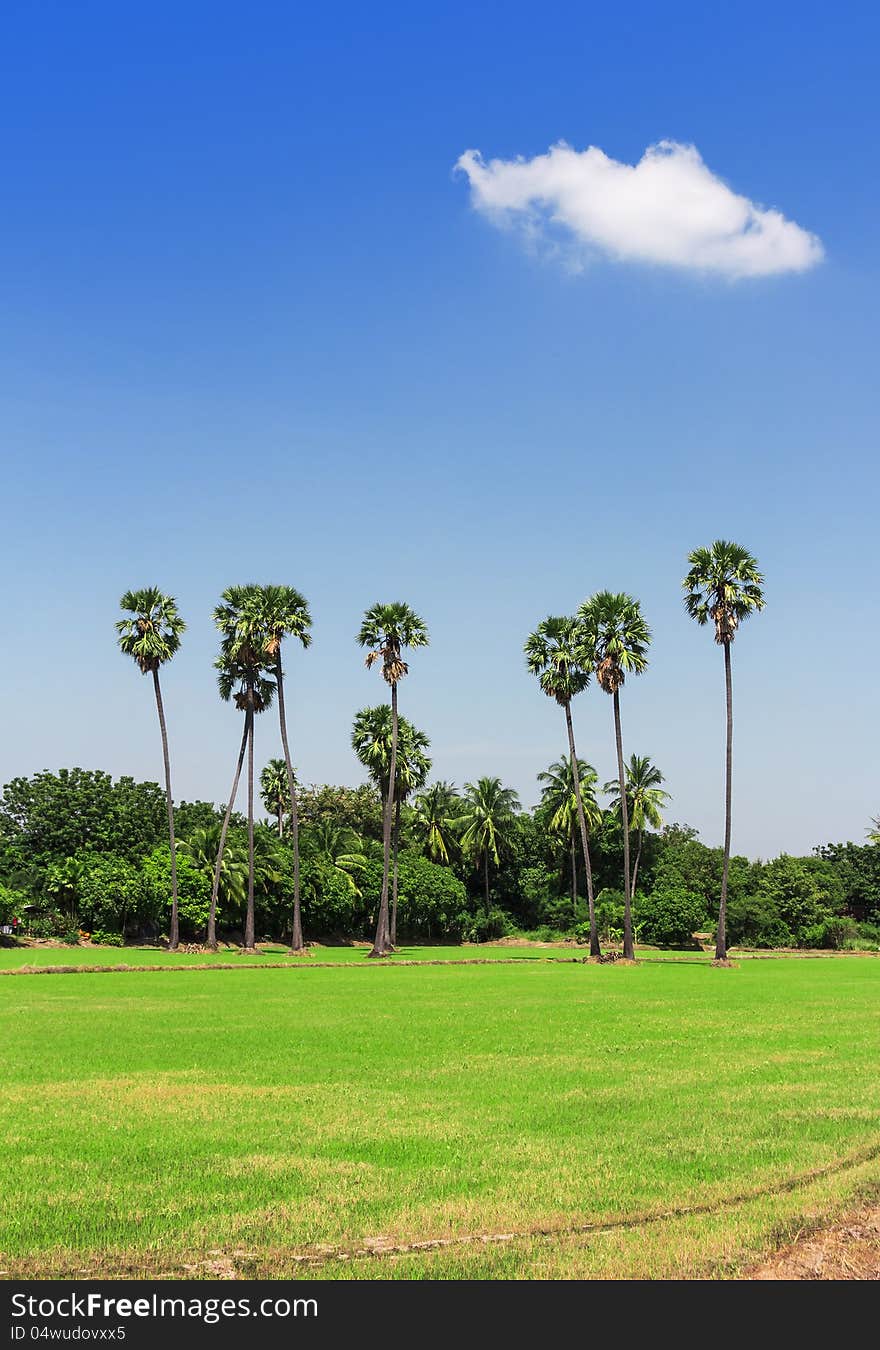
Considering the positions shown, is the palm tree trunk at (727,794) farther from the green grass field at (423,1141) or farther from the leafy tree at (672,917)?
the green grass field at (423,1141)

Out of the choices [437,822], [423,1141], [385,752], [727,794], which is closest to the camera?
[423,1141]

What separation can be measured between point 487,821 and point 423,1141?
3369 inches

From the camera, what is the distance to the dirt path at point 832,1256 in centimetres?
881

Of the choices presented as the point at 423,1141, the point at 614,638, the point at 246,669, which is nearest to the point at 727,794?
the point at 614,638

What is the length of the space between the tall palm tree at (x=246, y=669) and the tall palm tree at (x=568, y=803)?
33619 mm

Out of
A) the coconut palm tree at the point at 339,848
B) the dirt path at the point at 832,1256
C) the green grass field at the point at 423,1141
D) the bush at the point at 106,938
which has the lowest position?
the bush at the point at 106,938

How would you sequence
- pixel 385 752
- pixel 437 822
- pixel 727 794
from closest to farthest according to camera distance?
pixel 727 794 < pixel 385 752 < pixel 437 822

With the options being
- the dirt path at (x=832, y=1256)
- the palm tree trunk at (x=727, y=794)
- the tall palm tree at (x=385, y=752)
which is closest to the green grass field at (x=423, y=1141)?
the dirt path at (x=832, y=1256)

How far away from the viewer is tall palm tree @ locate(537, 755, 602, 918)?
A: 319ft

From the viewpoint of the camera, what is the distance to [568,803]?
97.9m

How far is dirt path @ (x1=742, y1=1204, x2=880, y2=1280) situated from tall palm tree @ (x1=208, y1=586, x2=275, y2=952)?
60822 millimetres

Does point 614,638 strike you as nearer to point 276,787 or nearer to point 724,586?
point 724,586

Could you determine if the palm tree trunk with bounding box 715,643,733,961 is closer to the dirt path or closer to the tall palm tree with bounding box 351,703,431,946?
the tall palm tree with bounding box 351,703,431,946

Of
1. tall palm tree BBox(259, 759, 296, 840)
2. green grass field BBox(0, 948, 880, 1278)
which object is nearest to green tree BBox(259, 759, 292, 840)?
tall palm tree BBox(259, 759, 296, 840)
